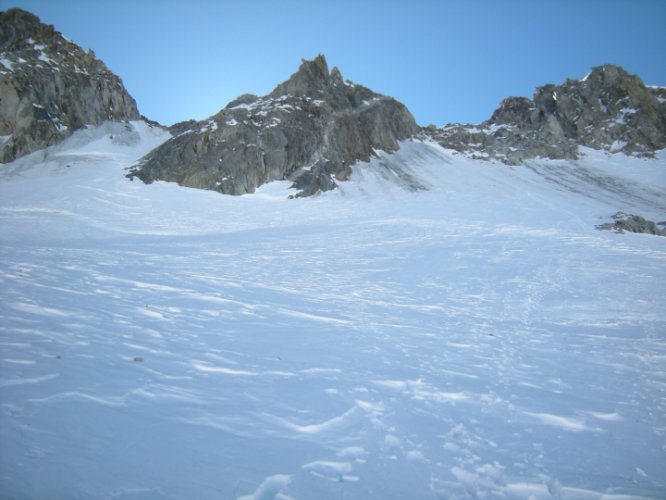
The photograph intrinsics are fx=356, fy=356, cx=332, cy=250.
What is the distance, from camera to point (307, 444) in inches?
141

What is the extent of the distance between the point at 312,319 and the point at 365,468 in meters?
4.30

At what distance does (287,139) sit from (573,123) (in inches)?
2315

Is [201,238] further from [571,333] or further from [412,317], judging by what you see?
[571,333]

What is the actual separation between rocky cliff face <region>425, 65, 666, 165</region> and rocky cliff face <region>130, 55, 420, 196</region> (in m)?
16.1

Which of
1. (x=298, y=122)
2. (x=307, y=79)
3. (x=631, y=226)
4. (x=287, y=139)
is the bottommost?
(x=631, y=226)

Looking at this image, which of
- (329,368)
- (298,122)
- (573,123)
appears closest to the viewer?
(329,368)

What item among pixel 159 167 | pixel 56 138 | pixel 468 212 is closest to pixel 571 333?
pixel 468 212

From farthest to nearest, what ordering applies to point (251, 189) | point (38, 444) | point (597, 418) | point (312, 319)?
point (251, 189), point (312, 319), point (597, 418), point (38, 444)

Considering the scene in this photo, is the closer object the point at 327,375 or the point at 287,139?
the point at 327,375

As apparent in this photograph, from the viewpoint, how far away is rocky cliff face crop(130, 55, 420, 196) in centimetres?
4325

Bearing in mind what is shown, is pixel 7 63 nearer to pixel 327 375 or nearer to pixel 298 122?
pixel 298 122

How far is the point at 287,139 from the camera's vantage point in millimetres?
49031

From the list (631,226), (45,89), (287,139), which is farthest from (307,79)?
(631,226)

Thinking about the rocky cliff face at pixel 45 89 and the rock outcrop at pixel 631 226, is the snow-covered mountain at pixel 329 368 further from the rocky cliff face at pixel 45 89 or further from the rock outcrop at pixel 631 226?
the rocky cliff face at pixel 45 89
